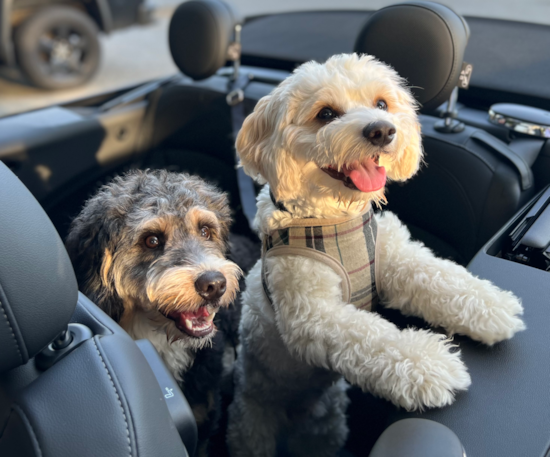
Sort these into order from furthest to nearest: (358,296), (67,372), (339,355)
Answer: (358,296) < (339,355) < (67,372)

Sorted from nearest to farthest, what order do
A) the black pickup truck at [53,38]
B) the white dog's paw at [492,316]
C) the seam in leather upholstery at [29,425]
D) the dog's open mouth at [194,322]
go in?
the seam in leather upholstery at [29,425]
the white dog's paw at [492,316]
the dog's open mouth at [194,322]
the black pickup truck at [53,38]

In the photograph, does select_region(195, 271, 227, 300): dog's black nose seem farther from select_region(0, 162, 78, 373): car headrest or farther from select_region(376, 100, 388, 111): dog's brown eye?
select_region(376, 100, 388, 111): dog's brown eye

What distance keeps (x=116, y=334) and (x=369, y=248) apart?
3.10 ft

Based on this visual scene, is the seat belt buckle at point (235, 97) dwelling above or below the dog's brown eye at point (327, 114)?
below

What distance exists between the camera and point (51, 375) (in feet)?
3.42

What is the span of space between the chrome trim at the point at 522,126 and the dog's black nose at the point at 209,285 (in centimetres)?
145

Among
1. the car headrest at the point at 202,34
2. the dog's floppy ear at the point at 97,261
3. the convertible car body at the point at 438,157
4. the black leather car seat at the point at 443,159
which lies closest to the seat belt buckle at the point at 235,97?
the convertible car body at the point at 438,157

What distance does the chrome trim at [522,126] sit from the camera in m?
2.12

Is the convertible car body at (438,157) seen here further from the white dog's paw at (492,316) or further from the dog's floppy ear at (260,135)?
the dog's floppy ear at (260,135)

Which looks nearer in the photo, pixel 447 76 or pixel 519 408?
pixel 519 408

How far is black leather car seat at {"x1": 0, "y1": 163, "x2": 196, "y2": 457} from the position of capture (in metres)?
0.97

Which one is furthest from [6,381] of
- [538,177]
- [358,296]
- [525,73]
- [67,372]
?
[525,73]

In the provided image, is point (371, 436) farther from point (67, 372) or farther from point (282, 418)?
point (67, 372)

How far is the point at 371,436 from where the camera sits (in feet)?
7.14
